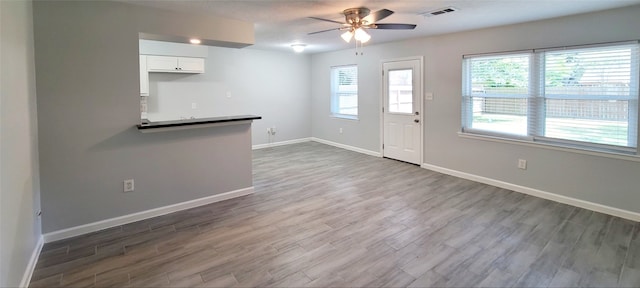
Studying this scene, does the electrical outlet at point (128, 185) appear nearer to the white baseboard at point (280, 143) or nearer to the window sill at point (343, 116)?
the white baseboard at point (280, 143)

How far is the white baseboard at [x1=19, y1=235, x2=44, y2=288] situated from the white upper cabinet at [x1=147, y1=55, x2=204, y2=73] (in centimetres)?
347

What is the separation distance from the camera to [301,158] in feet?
21.7

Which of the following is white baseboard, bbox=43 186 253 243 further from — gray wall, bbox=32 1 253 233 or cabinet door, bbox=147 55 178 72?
cabinet door, bbox=147 55 178 72

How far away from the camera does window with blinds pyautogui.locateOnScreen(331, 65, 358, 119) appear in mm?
7391

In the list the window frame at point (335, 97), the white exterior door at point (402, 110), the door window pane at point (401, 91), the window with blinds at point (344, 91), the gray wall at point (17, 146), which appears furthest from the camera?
the window frame at point (335, 97)

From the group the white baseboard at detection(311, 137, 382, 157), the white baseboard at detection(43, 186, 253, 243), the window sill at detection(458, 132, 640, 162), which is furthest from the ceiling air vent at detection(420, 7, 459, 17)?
the white baseboard at detection(311, 137, 382, 157)

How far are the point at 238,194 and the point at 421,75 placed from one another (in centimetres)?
A: 352

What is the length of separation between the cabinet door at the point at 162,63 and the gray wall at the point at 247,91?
324 mm

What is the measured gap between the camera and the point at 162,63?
5.81 m

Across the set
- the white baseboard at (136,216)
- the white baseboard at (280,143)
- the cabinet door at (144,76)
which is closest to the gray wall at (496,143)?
the white baseboard at (280,143)

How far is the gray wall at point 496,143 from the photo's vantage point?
3.64 meters

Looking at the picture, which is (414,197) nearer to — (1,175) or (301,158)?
(301,158)

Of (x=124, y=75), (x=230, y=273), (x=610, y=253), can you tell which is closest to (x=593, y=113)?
(x=610, y=253)

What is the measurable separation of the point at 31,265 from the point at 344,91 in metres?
6.12
